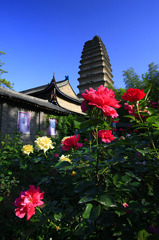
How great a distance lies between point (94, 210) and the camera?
78cm

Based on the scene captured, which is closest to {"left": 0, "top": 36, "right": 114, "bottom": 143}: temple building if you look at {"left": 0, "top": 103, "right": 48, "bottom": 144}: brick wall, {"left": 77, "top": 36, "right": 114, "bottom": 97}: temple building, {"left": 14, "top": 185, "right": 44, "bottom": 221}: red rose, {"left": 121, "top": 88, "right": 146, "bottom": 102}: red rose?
{"left": 0, "top": 103, "right": 48, "bottom": 144}: brick wall

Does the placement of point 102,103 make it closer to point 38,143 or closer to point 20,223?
point 38,143

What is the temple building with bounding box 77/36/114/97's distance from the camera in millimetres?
37000

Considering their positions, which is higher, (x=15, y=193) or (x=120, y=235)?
(x=120, y=235)

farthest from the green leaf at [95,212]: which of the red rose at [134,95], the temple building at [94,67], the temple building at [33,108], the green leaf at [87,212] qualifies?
the temple building at [94,67]

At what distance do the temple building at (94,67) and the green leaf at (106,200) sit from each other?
3611 cm

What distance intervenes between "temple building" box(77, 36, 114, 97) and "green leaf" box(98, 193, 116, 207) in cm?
3611

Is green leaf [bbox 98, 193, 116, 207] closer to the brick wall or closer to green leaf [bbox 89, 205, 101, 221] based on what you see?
green leaf [bbox 89, 205, 101, 221]

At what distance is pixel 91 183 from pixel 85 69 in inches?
1656

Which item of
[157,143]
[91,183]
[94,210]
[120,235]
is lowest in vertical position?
[120,235]

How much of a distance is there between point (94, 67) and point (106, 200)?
1609 inches

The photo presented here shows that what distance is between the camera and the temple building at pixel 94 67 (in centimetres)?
3700

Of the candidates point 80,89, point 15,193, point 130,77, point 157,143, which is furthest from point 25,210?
point 80,89

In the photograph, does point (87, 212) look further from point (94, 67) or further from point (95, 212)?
point (94, 67)
